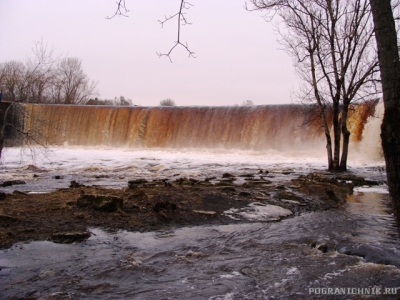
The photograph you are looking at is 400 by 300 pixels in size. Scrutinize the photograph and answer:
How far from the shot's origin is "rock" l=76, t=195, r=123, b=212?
20.1ft

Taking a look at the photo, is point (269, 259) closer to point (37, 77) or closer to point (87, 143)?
point (37, 77)

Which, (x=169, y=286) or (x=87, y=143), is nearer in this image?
(x=169, y=286)

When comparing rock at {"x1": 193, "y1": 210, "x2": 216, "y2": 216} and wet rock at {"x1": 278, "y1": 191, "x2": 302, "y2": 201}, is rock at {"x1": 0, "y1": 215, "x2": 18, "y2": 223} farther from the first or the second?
wet rock at {"x1": 278, "y1": 191, "x2": 302, "y2": 201}

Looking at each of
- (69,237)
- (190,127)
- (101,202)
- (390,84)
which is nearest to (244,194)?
(101,202)

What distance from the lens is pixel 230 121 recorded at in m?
28.9

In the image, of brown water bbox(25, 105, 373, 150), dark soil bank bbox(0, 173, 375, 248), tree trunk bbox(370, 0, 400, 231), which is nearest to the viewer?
tree trunk bbox(370, 0, 400, 231)

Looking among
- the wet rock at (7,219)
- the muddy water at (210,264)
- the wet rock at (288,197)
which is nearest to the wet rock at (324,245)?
the muddy water at (210,264)

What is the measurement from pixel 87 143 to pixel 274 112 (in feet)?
53.6

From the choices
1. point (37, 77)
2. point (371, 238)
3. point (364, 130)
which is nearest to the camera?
point (371, 238)

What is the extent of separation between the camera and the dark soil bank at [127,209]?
513 cm

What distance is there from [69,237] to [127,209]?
5.03 ft

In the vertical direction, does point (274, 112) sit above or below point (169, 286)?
above

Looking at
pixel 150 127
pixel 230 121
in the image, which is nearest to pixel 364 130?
pixel 230 121

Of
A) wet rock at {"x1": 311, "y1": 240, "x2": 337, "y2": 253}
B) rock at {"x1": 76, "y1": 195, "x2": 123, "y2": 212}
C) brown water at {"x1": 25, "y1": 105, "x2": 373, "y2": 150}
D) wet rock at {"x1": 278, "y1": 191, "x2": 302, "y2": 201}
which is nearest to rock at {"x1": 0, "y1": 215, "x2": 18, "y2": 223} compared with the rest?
rock at {"x1": 76, "y1": 195, "x2": 123, "y2": 212}
